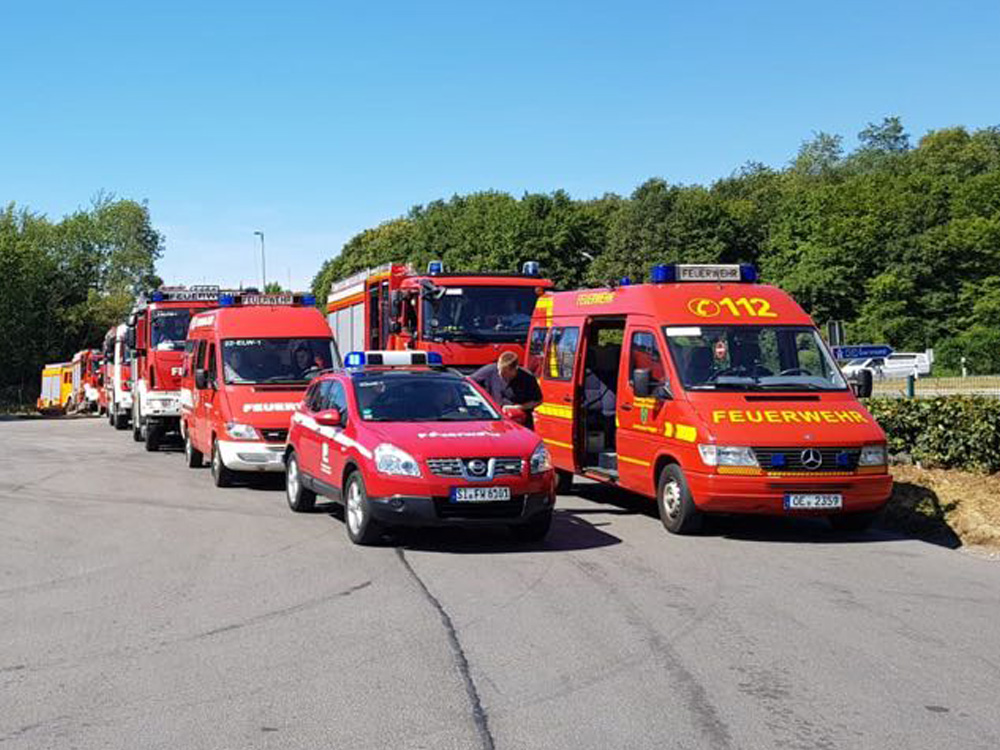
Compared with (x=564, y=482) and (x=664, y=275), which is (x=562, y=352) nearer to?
(x=564, y=482)

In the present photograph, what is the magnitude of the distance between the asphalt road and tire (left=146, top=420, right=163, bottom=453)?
11642 mm

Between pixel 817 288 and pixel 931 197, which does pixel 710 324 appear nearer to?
pixel 817 288

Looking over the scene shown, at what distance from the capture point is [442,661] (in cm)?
691

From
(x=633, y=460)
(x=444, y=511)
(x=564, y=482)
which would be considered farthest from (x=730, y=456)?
(x=564, y=482)

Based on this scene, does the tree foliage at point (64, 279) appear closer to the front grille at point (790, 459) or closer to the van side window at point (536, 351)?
the van side window at point (536, 351)

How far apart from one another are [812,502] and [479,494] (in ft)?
10.2

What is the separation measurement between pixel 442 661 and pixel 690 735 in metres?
1.81

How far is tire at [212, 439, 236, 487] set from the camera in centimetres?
1655

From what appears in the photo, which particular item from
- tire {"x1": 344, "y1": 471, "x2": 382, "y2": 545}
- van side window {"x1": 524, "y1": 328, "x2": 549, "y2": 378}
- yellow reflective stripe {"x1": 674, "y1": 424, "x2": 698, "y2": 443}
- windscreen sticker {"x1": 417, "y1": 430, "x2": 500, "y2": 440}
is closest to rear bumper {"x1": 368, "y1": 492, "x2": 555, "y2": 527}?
tire {"x1": 344, "y1": 471, "x2": 382, "y2": 545}

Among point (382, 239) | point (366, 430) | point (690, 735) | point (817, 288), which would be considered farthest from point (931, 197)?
point (690, 735)

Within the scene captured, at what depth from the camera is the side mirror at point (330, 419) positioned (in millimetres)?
A: 12070

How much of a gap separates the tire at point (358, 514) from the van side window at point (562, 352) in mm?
4169

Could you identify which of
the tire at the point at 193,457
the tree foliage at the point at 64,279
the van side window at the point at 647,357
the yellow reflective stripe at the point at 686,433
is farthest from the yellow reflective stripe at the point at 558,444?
the tree foliage at the point at 64,279

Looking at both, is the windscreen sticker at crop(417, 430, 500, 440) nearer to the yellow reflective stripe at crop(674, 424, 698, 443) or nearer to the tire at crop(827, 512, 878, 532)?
the yellow reflective stripe at crop(674, 424, 698, 443)
